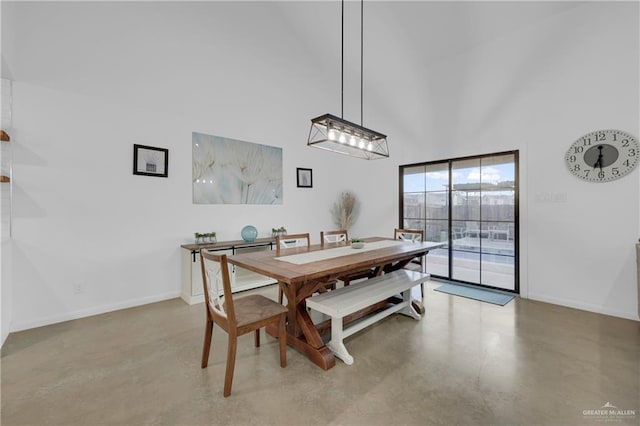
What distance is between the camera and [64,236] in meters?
2.85

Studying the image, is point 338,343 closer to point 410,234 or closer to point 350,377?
point 350,377

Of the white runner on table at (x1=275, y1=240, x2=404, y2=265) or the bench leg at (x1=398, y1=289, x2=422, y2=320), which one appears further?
the bench leg at (x1=398, y1=289, x2=422, y2=320)

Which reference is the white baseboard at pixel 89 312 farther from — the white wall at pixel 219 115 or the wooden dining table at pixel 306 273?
the wooden dining table at pixel 306 273

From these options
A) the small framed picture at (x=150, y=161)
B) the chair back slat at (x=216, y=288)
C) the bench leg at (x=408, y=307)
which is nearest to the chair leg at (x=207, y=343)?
the chair back slat at (x=216, y=288)

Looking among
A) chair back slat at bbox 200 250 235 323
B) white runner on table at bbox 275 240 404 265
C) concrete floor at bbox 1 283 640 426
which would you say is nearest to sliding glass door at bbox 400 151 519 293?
concrete floor at bbox 1 283 640 426

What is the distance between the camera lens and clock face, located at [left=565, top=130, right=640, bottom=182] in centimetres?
285

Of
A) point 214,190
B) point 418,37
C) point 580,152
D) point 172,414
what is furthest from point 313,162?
point 172,414

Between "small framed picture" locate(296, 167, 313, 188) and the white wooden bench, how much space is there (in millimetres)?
2703

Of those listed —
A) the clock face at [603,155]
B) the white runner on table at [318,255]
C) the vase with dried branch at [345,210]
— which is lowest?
the white runner on table at [318,255]

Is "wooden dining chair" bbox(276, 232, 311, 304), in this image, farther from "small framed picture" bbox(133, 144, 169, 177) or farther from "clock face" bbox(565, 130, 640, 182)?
"clock face" bbox(565, 130, 640, 182)

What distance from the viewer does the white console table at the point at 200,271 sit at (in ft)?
11.1

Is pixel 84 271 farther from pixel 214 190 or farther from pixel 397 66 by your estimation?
pixel 397 66

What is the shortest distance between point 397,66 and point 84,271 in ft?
17.1

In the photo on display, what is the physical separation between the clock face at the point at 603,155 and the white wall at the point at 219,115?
93mm
